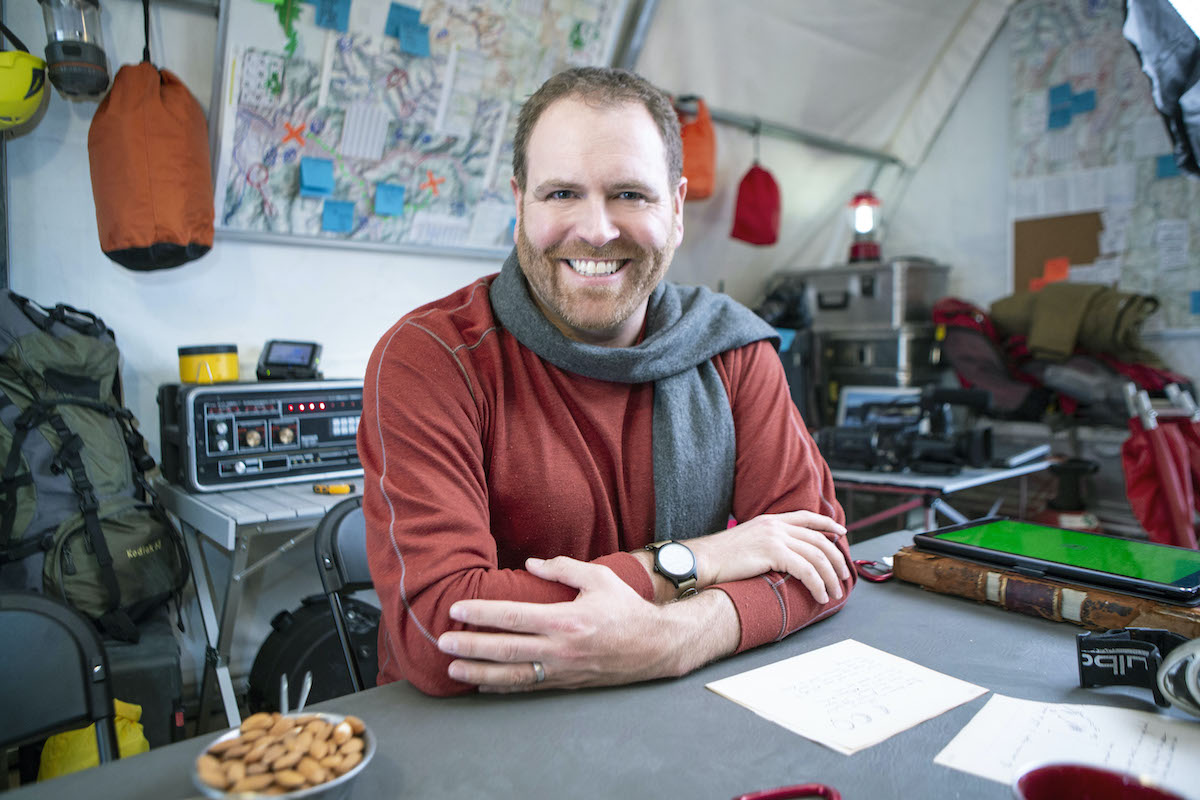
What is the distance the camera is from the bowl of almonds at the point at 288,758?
0.59 metres

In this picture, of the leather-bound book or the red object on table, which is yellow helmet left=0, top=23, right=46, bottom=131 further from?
the red object on table

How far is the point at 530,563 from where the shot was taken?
0.98 metres

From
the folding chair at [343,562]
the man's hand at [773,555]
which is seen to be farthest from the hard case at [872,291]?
the folding chair at [343,562]

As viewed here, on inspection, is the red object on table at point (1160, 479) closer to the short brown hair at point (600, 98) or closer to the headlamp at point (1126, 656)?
the headlamp at point (1126, 656)

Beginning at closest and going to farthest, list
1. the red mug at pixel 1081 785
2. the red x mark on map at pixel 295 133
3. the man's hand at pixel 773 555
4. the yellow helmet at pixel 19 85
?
the red mug at pixel 1081 785, the man's hand at pixel 773 555, the yellow helmet at pixel 19 85, the red x mark on map at pixel 295 133

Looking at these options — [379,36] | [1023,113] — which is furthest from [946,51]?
[379,36]

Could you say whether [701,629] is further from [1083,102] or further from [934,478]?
[1083,102]

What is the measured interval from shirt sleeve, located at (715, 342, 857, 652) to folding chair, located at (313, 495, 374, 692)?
26.7 inches

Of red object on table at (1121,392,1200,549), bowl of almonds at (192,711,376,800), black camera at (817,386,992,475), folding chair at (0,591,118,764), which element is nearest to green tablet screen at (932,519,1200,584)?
bowl of almonds at (192,711,376,800)

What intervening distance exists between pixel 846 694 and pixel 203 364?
216cm

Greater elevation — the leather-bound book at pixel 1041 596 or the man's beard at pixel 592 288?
the man's beard at pixel 592 288

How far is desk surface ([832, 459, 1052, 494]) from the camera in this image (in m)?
2.60

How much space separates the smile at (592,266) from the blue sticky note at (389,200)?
1875mm

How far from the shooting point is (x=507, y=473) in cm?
118
